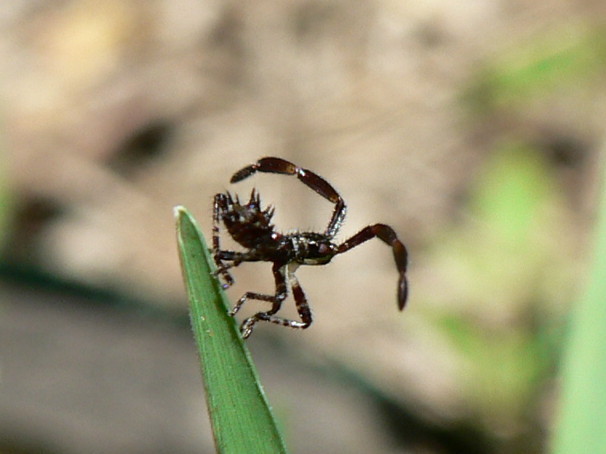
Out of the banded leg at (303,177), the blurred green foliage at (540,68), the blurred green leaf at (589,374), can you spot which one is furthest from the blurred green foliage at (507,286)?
the blurred green leaf at (589,374)

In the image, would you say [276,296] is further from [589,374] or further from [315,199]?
[315,199]

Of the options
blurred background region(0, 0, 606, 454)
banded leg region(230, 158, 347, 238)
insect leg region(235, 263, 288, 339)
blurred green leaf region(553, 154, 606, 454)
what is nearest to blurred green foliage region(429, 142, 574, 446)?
blurred background region(0, 0, 606, 454)

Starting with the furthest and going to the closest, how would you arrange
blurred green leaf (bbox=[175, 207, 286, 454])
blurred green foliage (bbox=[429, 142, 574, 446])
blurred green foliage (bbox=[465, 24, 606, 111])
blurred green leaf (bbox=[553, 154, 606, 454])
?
1. blurred green foliage (bbox=[465, 24, 606, 111])
2. blurred green foliage (bbox=[429, 142, 574, 446])
3. blurred green leaf (bbox=[553, 154, 606, 454])
4. blurred green leaf (bbox=[175, 207, 286, 454])

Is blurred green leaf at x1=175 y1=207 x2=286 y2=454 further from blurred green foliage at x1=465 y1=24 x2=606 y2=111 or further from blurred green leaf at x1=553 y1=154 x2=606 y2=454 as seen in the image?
blurred green foliage at x1=465 y1=24 x2=606 y2=111

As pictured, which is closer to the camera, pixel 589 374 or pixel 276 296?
pixel 589 374

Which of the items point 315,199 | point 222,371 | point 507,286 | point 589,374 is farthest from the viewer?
point 315,199

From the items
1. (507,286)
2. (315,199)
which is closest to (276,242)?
(507,286)
